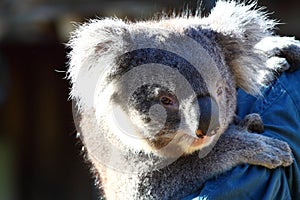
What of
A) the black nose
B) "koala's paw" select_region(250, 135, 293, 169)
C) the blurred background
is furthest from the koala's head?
the blurred background

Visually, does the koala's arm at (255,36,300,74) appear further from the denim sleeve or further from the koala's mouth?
the koala's mouth

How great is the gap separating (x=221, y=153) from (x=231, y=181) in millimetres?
159

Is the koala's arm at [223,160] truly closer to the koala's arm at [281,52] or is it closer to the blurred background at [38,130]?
the koala's arm at [281,52]

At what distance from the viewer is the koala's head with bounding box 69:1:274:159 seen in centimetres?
199

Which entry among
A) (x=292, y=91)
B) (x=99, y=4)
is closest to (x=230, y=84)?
(x=292, y=91)

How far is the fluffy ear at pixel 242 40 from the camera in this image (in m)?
2.21

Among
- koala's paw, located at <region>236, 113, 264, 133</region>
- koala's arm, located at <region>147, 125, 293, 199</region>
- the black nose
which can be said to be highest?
the black nose

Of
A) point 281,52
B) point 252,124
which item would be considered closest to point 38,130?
point 281,52

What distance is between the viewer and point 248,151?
2059mm

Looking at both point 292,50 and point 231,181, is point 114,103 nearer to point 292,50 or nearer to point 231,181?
point 231,181

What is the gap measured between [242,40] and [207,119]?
1.29ft

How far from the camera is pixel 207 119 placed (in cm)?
194

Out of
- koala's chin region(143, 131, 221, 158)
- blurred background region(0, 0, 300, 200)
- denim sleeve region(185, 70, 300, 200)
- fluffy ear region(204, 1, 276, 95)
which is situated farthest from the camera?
blurred background region(0, 0, 300, 200)

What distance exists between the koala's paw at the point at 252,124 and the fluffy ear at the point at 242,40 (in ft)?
0.32
